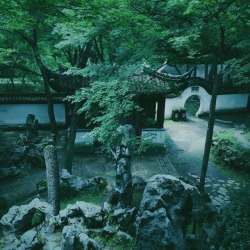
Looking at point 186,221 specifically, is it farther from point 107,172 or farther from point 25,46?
point 25,46

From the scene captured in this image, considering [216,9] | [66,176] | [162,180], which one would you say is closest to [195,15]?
[216,9]

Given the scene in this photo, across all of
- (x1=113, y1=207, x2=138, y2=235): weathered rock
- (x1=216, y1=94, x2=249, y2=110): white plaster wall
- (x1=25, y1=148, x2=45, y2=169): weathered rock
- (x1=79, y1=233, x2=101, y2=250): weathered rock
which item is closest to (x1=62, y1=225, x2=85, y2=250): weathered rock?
(x1=79, y1=233, x2=101, y2=250): weathered rock

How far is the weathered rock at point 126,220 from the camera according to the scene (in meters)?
7.62

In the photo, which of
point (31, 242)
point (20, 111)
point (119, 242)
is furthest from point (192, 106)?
point (31, 242)

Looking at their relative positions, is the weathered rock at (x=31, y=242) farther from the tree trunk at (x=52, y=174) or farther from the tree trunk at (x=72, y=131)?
the tree trunk at (x=72, y=131)

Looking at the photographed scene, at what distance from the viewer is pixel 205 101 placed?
2369 centimetres

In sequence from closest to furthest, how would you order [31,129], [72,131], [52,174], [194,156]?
[52,174] < [72,131] < [194,156] < [31,129]

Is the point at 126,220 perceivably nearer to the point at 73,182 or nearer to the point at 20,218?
the point at 20,218

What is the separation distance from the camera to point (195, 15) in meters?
8.27

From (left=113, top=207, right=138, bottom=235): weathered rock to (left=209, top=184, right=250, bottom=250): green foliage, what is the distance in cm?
239

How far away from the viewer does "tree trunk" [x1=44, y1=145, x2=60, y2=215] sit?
8.49 metres

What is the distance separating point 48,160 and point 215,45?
290 inches

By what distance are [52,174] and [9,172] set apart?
5.64m

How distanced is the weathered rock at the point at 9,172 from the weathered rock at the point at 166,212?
9.50 m
